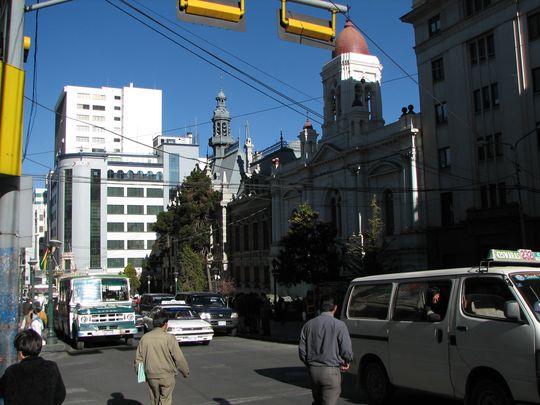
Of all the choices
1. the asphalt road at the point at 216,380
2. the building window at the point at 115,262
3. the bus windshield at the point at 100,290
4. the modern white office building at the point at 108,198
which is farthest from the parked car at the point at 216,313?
the building window at the point at 115,262

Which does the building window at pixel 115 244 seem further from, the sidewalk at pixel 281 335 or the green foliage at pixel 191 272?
the sidewalk at pixel 281 335

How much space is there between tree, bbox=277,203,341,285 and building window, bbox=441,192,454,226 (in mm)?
6779

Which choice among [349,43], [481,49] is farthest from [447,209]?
[349,43]

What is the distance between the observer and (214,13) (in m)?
7.69

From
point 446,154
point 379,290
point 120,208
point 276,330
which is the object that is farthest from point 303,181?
point 120,208

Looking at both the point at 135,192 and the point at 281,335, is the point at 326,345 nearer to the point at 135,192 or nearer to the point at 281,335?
the point at 281,335

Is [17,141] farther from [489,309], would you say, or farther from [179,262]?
[179,262]

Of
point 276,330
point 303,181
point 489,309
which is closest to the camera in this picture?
point 489,309

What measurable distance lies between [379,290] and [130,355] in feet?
37.4

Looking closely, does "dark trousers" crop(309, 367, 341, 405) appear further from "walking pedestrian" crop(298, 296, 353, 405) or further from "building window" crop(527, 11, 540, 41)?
"building window" crop(527, 11, 540, 41)

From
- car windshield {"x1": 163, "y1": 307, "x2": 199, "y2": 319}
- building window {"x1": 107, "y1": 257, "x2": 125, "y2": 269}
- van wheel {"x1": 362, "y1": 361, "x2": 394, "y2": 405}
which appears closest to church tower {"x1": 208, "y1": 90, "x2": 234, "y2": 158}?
building window {"x1": 107, "y1": 257, "x2": 125, "y2": 269}

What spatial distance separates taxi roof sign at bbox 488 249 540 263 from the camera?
830 cm

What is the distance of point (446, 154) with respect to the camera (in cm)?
3359

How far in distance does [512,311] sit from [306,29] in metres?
4.55
